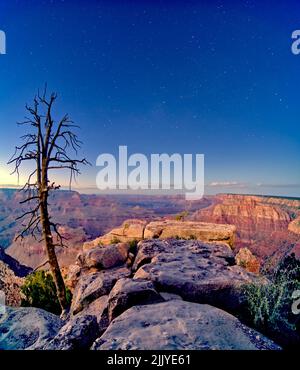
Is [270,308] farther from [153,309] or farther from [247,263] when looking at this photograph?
[247,263]

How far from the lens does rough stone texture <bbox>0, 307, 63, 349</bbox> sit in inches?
147

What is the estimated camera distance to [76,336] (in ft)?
9.18

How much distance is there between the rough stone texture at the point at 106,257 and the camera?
20.7 feet

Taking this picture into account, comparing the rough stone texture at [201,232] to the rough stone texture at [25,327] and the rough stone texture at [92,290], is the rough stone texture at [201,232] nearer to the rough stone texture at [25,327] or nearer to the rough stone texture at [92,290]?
the rough stone texture at [92,290]

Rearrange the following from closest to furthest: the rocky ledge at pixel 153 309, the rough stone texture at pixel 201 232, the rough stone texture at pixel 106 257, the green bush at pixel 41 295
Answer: the rocky ledge at pixel 153 309 < the rough stone texture at pixel 106 257 < the green bush at pixel 41 295 < the rough stone texture at pixel 201 232

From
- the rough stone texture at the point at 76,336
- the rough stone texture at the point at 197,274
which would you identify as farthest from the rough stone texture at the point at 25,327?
the rough stone texture at the point at 197,274

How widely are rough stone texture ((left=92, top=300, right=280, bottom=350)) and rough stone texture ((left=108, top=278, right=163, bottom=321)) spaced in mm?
237

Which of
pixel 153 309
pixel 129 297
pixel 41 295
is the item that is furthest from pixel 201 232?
pixel 153 309

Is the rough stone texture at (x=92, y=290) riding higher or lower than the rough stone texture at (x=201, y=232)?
higher

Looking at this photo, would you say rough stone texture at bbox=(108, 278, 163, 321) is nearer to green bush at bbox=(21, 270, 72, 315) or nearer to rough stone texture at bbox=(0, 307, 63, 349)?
rough stone texture at bbox=(0, 307, 63, 349)

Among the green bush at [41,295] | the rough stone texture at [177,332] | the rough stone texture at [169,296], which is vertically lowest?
the green bush at [41,295]

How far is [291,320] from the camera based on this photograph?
4.10 m

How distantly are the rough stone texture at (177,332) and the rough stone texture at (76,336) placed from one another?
27 cm

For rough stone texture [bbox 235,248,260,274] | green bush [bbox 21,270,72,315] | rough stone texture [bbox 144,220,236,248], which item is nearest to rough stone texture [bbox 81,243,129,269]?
green bush [bbox 21,270,72,315]
